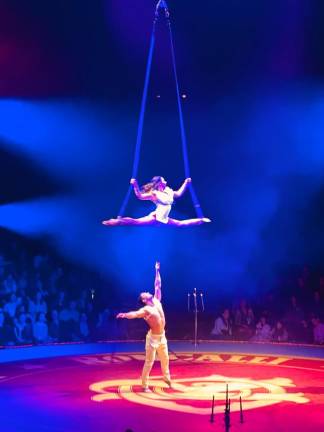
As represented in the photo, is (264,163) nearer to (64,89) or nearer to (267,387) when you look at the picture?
(64,89)

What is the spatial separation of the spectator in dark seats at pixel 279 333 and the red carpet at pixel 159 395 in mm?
3095

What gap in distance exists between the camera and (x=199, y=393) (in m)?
8.91

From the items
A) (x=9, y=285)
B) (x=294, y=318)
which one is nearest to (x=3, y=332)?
(x=9, y=285)

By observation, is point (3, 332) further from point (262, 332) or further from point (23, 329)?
point (262, 332)

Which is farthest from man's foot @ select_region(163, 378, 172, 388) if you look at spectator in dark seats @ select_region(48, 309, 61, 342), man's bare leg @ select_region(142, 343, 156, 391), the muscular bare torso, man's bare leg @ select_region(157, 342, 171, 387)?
spectator in dark seats @ select_region(48, 309, 61, 342)

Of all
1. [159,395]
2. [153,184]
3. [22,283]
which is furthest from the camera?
[22,283]

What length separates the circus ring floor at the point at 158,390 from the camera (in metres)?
7.04

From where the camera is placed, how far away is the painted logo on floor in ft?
26.3

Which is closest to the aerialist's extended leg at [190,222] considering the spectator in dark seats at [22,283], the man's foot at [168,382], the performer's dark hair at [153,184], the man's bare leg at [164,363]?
the performer's dark hair at [153,184]

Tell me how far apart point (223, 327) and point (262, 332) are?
145 cm

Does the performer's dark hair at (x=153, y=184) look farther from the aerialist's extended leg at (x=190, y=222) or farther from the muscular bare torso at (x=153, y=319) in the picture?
the muscular bare torso at (x=153, y=319)

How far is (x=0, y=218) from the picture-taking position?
17000 mm

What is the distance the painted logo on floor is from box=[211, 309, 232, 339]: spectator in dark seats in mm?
6743

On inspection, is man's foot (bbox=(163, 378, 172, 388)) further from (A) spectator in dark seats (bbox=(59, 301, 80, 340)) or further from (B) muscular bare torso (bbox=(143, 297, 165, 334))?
(A) spectator in dark seats (bbox=(59, 301, 80, 340))
